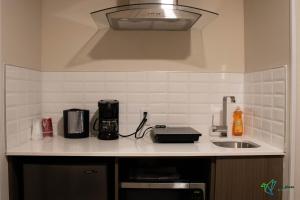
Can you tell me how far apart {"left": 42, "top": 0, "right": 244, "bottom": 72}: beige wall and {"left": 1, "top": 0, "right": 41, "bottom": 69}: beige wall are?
0.35ft

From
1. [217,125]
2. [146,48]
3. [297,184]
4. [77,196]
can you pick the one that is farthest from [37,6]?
[297,184]

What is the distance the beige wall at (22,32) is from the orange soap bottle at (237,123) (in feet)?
5.16

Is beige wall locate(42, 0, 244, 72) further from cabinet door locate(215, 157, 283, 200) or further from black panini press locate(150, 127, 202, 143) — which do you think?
cabinet door locate(215, 157, 283, 200)

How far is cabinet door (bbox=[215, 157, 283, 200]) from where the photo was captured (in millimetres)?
1615

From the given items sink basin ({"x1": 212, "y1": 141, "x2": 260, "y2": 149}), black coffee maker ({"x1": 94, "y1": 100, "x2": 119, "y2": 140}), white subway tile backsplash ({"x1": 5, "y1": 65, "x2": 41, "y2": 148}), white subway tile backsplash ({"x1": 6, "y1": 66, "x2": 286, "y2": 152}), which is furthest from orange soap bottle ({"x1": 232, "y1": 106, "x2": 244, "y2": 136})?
white subway tile backsplash ({"x1": 5, "y1": 65, "x2": 41, "y2": 148})

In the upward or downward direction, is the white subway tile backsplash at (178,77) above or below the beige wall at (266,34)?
below

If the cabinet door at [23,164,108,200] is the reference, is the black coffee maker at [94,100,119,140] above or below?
above

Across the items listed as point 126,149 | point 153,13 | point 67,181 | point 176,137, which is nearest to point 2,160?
point 67,181

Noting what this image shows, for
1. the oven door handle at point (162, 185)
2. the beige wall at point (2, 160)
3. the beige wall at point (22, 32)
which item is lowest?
the oven door handle at point (162, 185)

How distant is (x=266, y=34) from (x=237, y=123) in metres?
0.70

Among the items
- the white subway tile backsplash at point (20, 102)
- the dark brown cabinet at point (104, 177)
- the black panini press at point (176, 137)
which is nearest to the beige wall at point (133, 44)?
the white subway tile backsplash at point (20, 102)

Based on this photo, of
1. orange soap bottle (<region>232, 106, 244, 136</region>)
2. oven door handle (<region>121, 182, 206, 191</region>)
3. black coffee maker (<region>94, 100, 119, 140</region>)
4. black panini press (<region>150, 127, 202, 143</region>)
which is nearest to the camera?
oven door handle (<region>121, 182, 206, 191</region>)

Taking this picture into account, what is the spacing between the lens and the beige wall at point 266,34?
160 centimetres

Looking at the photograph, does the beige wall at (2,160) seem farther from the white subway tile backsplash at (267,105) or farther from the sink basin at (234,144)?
the white subway tile backsplash at (267,105)
